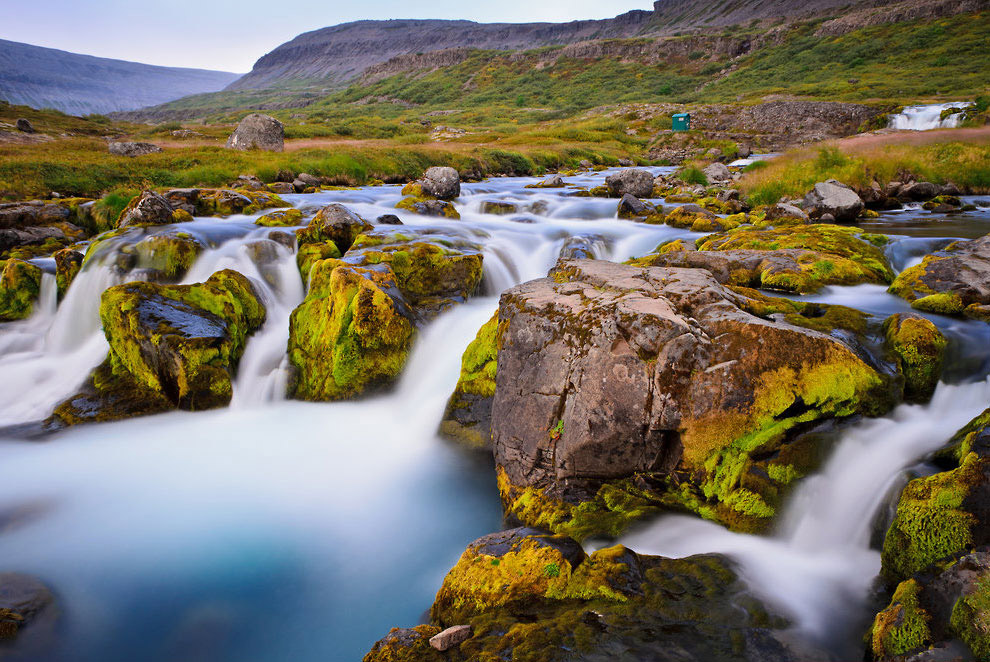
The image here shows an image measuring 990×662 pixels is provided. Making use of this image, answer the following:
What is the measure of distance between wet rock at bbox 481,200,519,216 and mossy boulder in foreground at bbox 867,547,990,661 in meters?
17.6

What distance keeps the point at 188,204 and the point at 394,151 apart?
1685 cm

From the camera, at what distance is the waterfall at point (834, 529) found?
418cm

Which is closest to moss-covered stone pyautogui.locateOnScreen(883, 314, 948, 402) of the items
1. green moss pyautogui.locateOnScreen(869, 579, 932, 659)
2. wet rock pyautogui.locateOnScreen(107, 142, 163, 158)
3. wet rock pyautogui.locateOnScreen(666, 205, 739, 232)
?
green moss pyautogui.locateOnScreen(869, 579, 932, 659)

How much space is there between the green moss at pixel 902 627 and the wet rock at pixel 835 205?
570 inches

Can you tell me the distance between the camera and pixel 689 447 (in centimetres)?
505

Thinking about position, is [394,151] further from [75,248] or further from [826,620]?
[826,620]

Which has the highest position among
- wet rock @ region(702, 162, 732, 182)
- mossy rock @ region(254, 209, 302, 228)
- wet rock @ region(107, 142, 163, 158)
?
wet rock @ region(107, 142, 163, 158)

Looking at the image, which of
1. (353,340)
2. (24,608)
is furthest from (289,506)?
(353,340)

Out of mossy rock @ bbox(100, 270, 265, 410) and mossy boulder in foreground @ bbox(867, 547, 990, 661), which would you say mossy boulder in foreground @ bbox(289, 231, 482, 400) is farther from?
mossy boulder in foreground @ bbox(867, 547, 990, 661)

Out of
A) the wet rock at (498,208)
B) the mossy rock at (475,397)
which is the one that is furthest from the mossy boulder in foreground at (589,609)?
the wet rock at (498,208)

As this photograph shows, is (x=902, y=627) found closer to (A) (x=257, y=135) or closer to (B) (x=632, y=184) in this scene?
(B) (x=632, y=184)

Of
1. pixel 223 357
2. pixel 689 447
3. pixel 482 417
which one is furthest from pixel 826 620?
pixel 223 357

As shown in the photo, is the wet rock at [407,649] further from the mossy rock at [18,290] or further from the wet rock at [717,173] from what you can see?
the wet rock at [717,173]

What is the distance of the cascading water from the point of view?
119 ft
